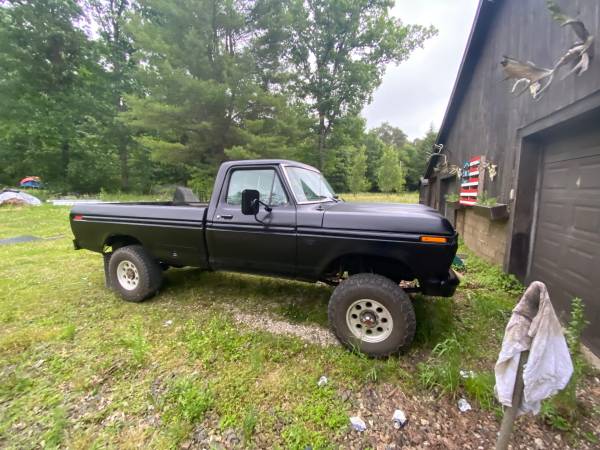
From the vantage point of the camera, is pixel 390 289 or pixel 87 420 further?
pixel 390 289

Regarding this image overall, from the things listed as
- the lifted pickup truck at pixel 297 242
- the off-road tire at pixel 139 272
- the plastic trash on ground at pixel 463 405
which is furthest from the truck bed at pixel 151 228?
the plastic trash on ground at pixel 463 405

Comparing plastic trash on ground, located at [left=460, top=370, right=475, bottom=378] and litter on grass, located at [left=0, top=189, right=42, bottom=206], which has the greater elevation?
litter on grass, located at [left=0, top=189, right=42, bottom=206]

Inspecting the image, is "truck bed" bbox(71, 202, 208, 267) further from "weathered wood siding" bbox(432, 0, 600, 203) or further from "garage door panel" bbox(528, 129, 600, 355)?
"weathered wood siding" bbox(432, 0, 600, 203)

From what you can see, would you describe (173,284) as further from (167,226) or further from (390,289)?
(390,289)

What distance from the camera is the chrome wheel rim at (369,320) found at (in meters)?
2.55

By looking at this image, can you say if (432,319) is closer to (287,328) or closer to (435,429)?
(435,429)

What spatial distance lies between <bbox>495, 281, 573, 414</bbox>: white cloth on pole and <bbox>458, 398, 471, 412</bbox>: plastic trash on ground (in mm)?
758

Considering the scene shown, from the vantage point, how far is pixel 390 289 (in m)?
2.48

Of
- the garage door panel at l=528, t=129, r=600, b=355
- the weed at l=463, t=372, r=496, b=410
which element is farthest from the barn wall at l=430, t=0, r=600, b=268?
the weed at l=463, t=372, r=496, b=410

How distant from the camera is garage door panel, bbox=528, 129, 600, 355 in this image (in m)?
2.88

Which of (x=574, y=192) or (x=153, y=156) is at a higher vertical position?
(x=153, y=156)

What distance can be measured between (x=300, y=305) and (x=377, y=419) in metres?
1.84

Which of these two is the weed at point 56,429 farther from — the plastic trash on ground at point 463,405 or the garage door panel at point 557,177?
the garage door panel at point 557,177

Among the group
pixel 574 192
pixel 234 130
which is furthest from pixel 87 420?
pixel 234 130
